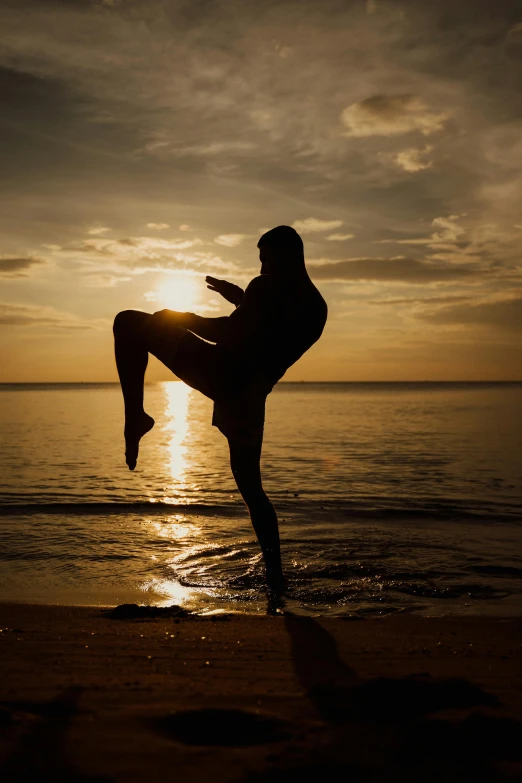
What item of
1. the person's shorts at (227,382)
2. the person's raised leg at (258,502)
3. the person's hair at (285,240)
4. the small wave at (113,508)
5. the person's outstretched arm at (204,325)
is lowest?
the small wave at (113,508)

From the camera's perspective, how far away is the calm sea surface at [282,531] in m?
5.34

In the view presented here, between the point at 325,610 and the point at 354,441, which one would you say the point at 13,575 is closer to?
the point at 325,610

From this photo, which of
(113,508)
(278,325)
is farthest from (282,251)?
(113,508)

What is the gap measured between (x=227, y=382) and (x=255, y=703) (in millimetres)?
2155

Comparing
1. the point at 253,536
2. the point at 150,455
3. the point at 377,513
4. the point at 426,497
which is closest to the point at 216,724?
the point at 253,536

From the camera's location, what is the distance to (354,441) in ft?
72.6

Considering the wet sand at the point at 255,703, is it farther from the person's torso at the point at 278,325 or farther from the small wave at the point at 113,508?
the small wave at the point at 113,508

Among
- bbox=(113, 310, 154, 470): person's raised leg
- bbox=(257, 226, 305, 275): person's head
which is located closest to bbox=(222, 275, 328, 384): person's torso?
bbox=(257, 226, 305, 275): person's head

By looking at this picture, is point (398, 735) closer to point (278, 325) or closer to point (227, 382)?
point (227, 382)

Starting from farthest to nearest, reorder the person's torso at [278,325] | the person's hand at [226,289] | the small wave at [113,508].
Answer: the small wave at [113,508] → the person's hand at [226,289] → the person's torso at [278,325]

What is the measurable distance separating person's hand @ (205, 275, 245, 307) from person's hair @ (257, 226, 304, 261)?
1.77 feet

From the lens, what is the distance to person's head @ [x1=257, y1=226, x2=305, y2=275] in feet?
15.0

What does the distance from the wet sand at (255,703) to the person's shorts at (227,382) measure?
4.73 ft

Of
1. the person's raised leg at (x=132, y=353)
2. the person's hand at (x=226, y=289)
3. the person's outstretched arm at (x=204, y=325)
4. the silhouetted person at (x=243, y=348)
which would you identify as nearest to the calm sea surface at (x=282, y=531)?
the silhouetted person at (x=243, y=348)
